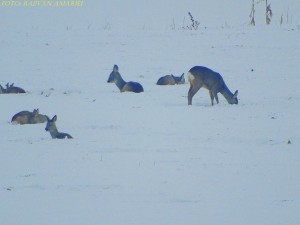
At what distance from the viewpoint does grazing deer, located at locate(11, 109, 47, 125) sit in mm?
13992

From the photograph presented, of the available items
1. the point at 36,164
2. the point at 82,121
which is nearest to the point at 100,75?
the point at 82,121

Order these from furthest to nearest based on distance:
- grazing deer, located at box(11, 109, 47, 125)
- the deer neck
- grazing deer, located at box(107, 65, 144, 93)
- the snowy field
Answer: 1. grazing deer, located at box(107, 65, 144, 93)
2. grazing deer, located at box(11, 109, 47, 125)
3. the deer neck
4. the snowy field

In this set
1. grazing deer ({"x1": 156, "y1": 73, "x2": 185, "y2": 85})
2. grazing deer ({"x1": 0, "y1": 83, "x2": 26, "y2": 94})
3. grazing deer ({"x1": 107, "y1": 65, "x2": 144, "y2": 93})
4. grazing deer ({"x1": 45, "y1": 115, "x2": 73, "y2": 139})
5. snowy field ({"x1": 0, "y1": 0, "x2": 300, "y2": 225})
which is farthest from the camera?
grazing deer ({"x1": 156, "y1": 73, "x2": 185, "y2": 85})

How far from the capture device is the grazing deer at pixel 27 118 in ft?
45.9

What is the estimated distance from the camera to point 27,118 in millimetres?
14062

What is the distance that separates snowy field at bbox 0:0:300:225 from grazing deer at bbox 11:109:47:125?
0.44 meters

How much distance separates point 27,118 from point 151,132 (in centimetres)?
260

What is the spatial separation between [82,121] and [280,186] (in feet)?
20.4

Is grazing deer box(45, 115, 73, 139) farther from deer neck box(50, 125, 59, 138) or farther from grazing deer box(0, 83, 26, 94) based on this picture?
grazing deer box(0, 83, 26, 94)

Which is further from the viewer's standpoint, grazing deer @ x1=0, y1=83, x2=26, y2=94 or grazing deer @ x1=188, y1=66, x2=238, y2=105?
grazing deer @ x1=0, y1=83, x2=26, y2=94

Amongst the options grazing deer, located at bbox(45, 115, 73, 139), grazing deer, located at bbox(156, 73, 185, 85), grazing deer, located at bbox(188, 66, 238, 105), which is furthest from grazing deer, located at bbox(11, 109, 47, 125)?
grazing deer, located at bbox(156, 73, 185, 85)

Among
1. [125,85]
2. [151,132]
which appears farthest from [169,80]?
[151,132]

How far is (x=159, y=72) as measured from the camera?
2356 centimetres

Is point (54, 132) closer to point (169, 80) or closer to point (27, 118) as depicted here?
point (27, 118)
